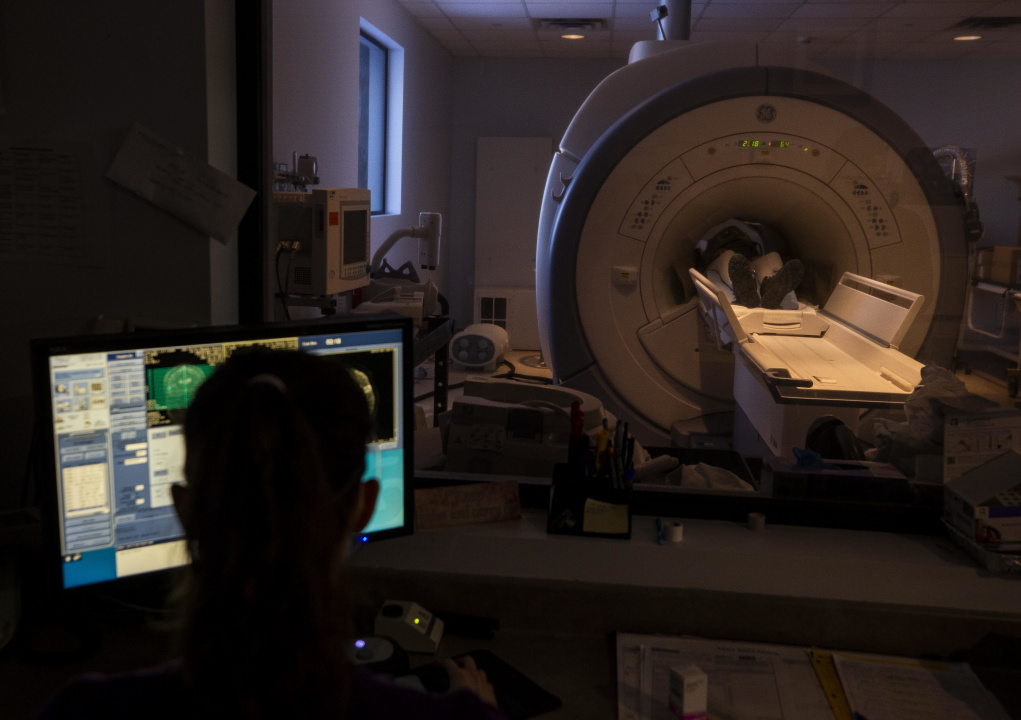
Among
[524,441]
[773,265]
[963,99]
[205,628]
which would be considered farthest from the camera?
[773,265]

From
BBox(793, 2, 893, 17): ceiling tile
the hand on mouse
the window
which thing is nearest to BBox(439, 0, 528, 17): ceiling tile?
the window

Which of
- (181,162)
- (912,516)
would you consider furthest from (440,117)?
(912,516)

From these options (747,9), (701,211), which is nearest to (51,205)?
(701,211)

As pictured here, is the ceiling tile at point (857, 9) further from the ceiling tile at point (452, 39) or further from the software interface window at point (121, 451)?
the software interface window at point (121, 451)

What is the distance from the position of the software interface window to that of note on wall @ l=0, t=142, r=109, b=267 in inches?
19.0

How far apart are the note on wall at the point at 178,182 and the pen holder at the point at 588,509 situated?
0.69 metres

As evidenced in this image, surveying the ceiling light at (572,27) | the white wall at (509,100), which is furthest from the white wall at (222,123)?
the ceiling light at (572,27)

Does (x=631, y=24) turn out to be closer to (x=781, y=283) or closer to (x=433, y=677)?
(x=781, y=283)

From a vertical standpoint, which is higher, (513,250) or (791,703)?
(513,250)

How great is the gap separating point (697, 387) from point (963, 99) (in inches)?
40.4

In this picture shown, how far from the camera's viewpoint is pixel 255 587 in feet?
1.84

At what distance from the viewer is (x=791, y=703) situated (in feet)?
3.25

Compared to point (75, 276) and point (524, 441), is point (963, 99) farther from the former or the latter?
point (75, 276)

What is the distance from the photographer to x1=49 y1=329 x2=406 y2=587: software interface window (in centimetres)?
94
